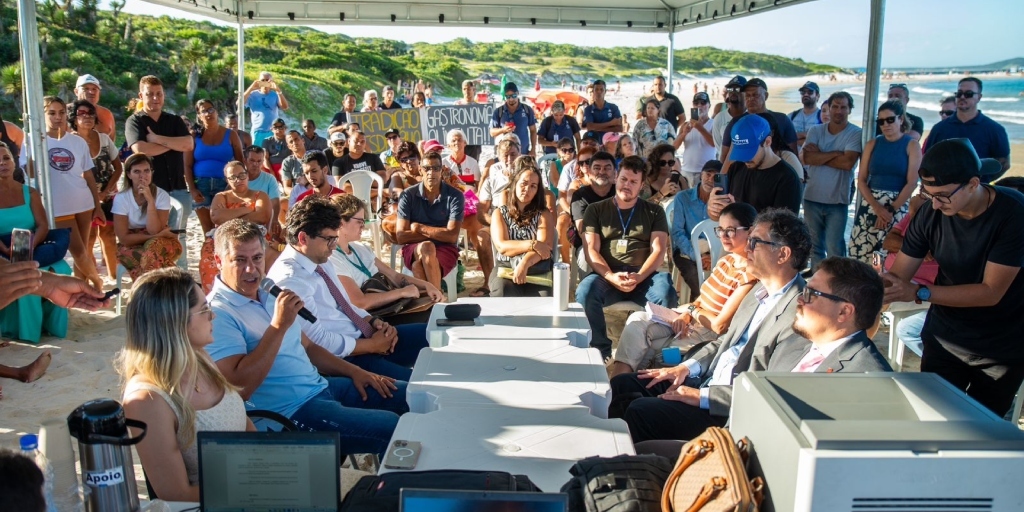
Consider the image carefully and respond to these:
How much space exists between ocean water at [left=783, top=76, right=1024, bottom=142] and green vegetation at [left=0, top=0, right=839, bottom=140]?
16.2m

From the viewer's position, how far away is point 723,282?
3.80 meters

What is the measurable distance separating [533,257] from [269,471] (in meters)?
3.54

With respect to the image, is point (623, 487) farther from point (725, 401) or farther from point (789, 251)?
point (789, 251)

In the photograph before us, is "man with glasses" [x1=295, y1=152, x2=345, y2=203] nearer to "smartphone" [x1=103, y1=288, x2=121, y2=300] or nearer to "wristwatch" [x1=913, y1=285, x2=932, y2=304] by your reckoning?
"smartphone" [x1=103, y1=288, x2=121, y2=300]

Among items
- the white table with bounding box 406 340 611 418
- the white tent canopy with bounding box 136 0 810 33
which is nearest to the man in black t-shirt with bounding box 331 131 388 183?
the white tent canopy with bounding box 136 0 810 33

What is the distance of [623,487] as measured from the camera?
5.42 ft

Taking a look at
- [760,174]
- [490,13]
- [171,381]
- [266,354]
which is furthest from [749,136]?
[490,13]

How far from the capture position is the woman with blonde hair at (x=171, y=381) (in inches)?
79.4

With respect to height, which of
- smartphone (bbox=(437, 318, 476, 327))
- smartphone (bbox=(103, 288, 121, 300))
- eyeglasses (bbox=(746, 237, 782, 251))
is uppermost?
eyeglasses (bbox=(746, 237, 782, 251))

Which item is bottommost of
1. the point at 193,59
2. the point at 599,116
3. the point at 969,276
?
the point at 969,276

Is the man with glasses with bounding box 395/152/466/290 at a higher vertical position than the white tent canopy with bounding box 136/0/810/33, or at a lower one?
lower

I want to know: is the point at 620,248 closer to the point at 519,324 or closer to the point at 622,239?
the point at 622,239

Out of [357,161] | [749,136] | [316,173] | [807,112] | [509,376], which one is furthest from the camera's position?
[807,112]

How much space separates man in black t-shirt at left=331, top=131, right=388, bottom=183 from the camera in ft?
24.4
